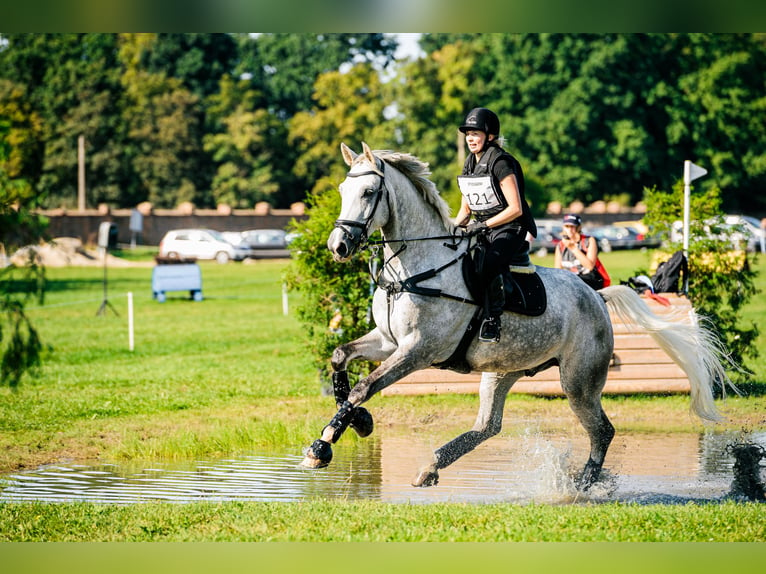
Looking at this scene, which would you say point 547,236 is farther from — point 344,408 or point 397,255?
point 344,408

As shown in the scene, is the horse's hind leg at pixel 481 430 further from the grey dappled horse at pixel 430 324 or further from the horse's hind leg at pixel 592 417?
the horse's hind leg at pixel 592 417

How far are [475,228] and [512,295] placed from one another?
58cm

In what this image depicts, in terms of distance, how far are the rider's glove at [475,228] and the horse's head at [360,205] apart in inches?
29.7

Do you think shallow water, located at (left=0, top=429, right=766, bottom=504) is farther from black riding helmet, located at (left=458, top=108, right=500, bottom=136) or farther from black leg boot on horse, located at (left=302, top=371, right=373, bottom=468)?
black riding helmet, located at (left=458, top=108, right=500, bottom=136)

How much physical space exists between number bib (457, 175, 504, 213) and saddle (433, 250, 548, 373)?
1.36ft

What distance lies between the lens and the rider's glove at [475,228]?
25.5 feet

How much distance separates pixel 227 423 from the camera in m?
11.7

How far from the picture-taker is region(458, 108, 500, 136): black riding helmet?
7723mm

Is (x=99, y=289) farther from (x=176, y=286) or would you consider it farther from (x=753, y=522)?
(x=753, y=522)

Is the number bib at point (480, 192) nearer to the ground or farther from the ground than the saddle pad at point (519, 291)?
farther from the ground

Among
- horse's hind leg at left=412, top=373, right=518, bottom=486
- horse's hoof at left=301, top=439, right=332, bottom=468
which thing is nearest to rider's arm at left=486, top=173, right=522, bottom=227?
horse's hind leg at left=412, top=373, right=518, bottom=486

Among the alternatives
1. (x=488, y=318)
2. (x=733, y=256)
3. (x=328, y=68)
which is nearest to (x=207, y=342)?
(x=733, y=256)

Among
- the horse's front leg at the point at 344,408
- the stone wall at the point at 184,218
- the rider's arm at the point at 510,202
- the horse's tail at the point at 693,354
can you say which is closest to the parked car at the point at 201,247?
the stone wall at the point at 184,218

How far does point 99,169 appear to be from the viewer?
225 ft
